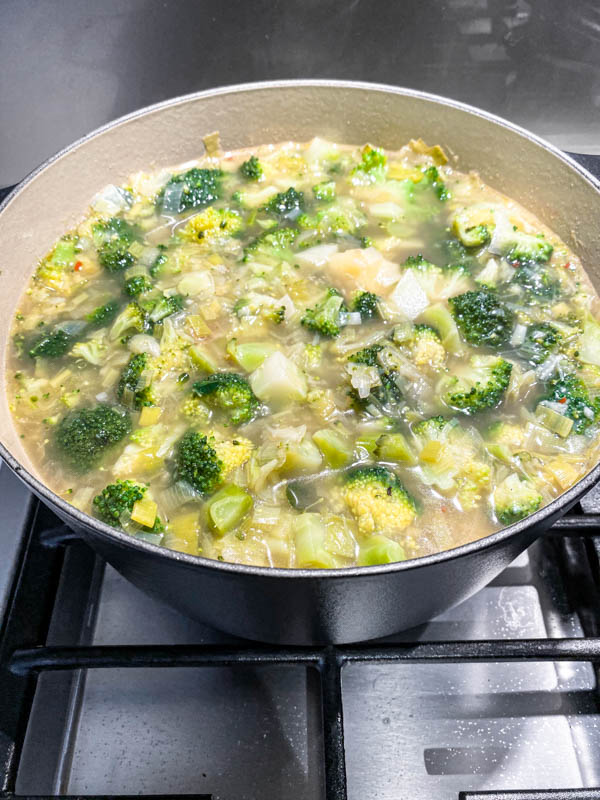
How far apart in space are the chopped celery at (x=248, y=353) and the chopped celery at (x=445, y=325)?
50 cm

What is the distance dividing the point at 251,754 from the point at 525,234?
186 centimetres

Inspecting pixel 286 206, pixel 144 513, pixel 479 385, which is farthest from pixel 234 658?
pixel 286 206

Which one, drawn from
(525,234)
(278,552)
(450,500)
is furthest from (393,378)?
(525,234)

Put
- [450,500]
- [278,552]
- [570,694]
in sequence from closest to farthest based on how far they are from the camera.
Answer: [278,552] < [450,500] < [570,694]

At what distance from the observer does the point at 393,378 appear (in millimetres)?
1786

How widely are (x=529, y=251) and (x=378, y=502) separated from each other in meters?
1.13

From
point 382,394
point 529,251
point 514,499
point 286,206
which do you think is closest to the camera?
point 514,499

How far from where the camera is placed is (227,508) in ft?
5.01

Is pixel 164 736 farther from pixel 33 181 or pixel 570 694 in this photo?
pixel 33 181

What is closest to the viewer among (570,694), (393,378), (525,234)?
(393,378)

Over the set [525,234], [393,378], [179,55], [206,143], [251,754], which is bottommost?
[251,754]

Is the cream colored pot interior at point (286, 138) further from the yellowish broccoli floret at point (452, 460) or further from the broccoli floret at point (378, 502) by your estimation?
the broccoli floret at point (378, 502)

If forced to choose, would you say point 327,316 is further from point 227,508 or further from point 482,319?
point 227,508

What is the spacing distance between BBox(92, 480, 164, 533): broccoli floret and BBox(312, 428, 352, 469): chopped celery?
1.45ft
